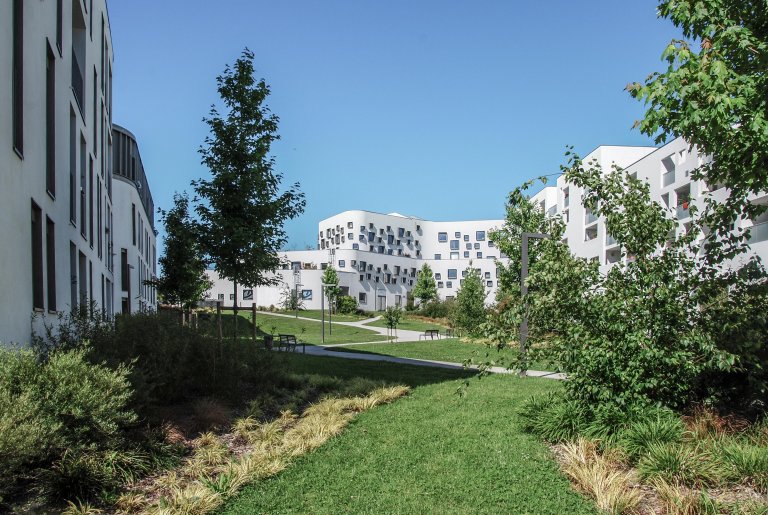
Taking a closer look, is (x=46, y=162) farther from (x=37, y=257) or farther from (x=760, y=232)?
(x=760, y=232)

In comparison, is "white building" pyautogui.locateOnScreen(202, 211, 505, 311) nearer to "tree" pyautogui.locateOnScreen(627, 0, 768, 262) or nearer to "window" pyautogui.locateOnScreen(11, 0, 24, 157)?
"window" pyautogui.locateOnScreen(11, 0, 24, 157)

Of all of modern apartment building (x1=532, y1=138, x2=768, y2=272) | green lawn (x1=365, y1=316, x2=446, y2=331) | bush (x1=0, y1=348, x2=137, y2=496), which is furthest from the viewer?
green lawn (x1=365, y1=316, x2=446, y2=331)

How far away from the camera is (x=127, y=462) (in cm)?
638

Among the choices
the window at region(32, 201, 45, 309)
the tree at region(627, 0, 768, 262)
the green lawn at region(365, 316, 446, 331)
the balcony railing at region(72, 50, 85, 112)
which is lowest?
the green lawn at region(365, 316, 446, 331)

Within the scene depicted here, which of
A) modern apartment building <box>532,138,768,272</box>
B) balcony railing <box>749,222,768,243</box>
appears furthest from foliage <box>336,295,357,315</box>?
balcony railing <box>749,222,768,243</box>

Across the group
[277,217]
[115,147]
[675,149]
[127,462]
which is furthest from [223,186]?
[675,149]

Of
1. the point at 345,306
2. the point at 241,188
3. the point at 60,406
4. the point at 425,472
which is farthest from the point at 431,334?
the point at 345,306

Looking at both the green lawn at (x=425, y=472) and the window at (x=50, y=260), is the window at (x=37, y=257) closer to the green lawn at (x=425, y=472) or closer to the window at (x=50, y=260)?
the window at (x=50, y=260)

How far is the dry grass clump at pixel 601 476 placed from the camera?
537cm

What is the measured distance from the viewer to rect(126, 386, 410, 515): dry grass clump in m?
5.70

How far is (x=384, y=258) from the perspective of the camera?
93.1m

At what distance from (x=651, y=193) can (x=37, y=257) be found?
1356 inches

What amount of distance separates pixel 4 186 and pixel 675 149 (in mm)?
38882

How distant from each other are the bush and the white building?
75.2 meters
